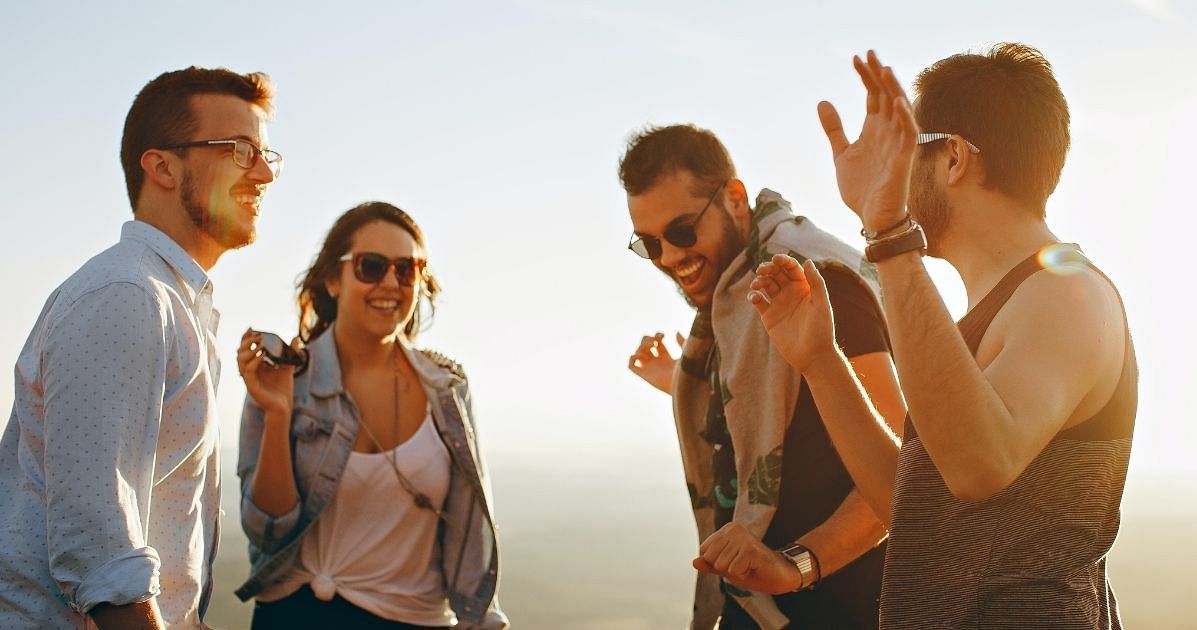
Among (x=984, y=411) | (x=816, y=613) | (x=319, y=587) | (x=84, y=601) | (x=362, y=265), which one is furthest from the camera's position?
(x=362, y=265)

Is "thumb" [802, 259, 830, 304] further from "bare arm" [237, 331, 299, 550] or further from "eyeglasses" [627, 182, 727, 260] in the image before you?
"bare arm" [237, 331, 299, 550]

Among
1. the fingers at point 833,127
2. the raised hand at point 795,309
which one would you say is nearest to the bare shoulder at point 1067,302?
the fingers at point 833,127

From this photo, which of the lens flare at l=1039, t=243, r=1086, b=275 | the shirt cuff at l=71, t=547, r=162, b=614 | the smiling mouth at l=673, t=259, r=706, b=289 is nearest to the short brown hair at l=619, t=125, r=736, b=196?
the smiling mouth at l=673, t=259, r=706, b=289

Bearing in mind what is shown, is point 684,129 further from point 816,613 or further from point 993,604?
point 993,604

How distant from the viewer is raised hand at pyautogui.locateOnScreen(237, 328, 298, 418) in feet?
15.5

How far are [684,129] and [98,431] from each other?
8.19ft

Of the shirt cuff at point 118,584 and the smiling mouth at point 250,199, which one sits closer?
the shirt cuff at point 118,584

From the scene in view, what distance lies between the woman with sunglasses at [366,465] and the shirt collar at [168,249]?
1758mm

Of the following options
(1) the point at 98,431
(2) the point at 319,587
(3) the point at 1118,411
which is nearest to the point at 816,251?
(3) the point at 1118,411

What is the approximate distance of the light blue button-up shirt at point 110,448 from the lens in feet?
7.91

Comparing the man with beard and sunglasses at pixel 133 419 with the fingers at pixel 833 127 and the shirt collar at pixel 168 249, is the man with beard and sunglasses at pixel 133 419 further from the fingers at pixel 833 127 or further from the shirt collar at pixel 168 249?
the fingers at pixel 833 127

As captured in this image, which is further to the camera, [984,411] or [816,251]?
[816,251]

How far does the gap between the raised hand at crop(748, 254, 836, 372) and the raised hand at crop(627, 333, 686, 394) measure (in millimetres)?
1852

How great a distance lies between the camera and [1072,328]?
2.06 m
